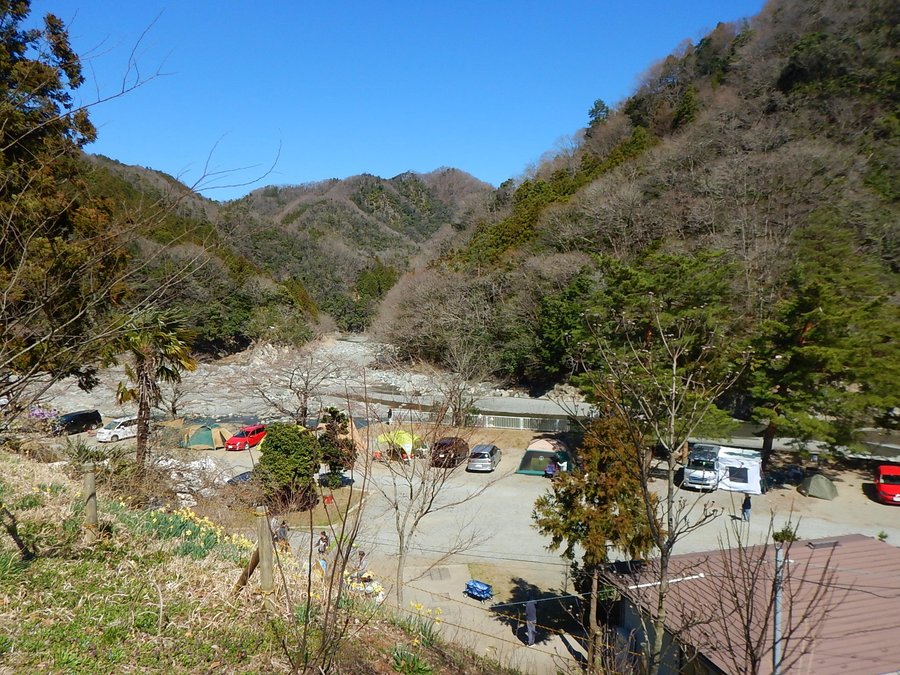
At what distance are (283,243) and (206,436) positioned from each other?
57.4m

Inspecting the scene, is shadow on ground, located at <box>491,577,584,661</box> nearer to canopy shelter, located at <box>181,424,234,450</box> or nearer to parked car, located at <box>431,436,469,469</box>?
parked car, located at <box>431,436,469,469</box>

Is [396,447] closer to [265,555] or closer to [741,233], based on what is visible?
[265,555]

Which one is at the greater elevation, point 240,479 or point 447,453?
point 447,453

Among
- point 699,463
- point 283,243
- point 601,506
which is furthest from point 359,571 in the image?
point 283,243

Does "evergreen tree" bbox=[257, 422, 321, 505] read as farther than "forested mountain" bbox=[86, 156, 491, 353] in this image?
Yes

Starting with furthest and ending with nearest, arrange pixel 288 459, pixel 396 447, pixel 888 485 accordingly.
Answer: pixel 888 485, pixel 288 459, pixel 396 447

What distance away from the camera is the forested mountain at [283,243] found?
287cm

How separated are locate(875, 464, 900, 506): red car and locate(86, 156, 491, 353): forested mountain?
15.6 meters

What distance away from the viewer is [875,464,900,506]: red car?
13273mm

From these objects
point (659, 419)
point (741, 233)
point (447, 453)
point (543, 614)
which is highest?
point (741, 233)

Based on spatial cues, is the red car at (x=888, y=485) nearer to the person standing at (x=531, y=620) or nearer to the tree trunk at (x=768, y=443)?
the tree trunk at (x=768, y=443)

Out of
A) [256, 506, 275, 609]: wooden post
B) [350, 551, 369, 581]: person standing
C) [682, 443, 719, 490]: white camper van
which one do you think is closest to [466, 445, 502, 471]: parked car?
[682, 443, 719, 490]: white camper van

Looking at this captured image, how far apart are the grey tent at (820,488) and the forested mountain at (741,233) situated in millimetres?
2118

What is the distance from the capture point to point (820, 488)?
13.9 meters
